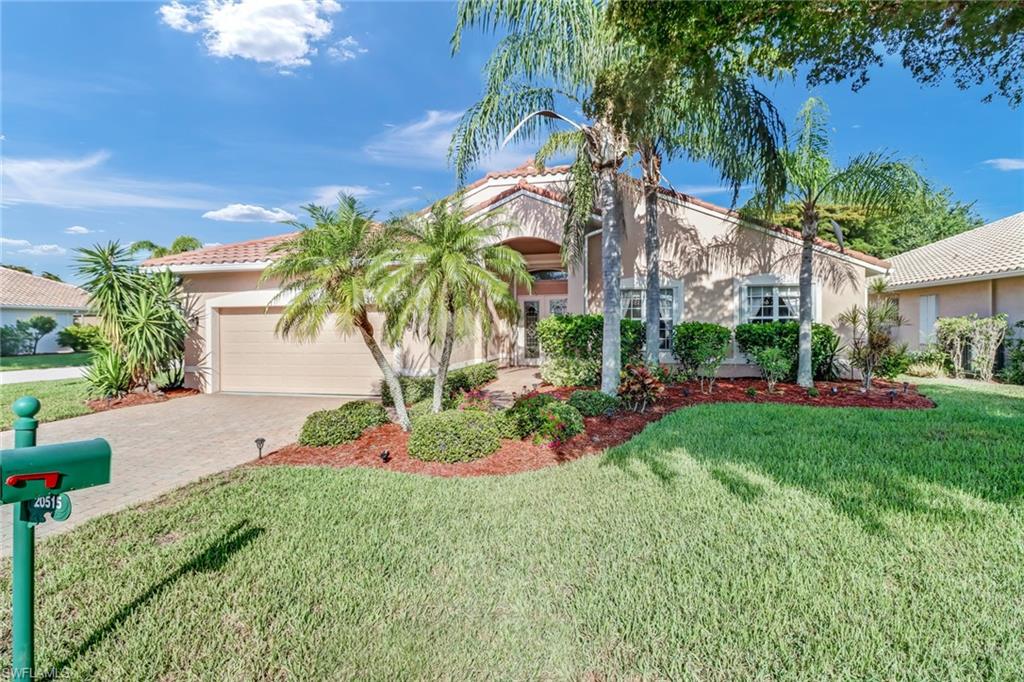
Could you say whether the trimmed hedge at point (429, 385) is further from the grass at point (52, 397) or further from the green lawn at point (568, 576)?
the grass at point (52, 397)

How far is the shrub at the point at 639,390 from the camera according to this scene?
924 centimetres

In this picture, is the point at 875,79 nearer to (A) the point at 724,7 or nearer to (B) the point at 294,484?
(A) the point at 724,7

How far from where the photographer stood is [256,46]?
32.1ft

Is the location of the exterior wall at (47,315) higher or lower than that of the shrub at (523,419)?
higher

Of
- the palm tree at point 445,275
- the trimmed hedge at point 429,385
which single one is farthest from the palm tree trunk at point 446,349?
the trimmed hedge at point 429,385

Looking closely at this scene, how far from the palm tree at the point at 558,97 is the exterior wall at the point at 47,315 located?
107ft

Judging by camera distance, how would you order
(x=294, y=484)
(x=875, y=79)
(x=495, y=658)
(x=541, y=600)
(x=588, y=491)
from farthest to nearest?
(x=875, y=79) < (x=294, y=484) < (x=588, y=491) < (x=541, y=600) < (x=495, y=658)

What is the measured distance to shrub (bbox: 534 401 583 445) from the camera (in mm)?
7527

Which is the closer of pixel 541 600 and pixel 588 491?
pixel 541 600

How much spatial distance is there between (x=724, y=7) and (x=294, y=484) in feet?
26.9

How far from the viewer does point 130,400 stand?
38.8 ft

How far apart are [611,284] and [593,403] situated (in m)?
2.67

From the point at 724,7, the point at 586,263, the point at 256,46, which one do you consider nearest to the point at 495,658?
the point at 724,7

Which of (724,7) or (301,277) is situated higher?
(724,7)
